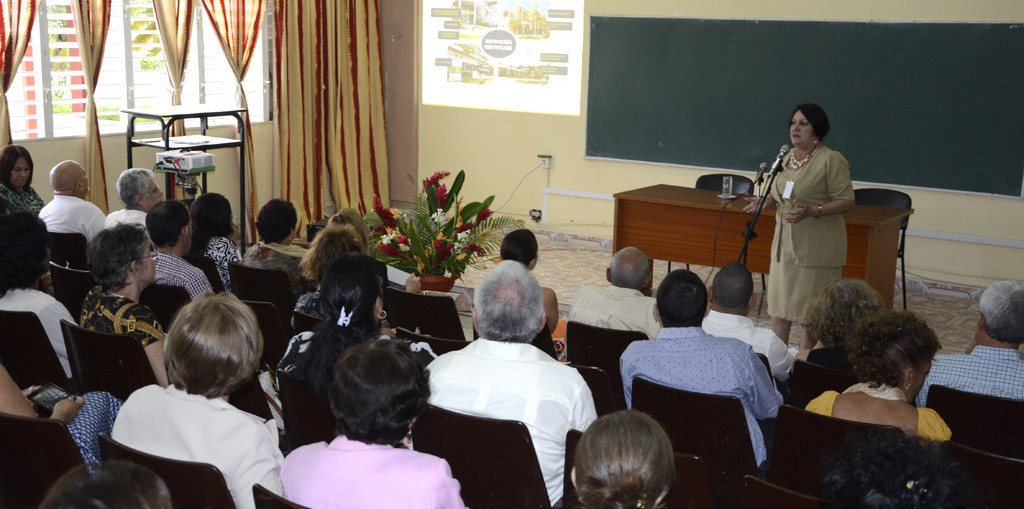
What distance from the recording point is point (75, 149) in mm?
6969

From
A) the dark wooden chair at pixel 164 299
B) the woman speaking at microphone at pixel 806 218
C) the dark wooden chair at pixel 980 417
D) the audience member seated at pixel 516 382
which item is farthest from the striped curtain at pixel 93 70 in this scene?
the dark wooden chair at pixel 980 417

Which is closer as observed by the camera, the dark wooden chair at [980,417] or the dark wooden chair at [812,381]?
the dark wooden chair at [980,417]

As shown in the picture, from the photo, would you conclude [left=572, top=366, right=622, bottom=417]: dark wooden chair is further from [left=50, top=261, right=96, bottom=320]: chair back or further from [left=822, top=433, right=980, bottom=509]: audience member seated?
[left=50, top=261, right=96, bottom=320]: chair back

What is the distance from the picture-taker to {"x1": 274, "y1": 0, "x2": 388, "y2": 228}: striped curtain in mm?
8578

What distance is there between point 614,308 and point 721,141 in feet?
15.0

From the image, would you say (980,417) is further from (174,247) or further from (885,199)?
(885,199)

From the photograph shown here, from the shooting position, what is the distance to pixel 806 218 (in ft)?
16.3

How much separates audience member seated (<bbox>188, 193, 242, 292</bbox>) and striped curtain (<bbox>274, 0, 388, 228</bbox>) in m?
4.30

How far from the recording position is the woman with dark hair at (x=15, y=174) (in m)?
5.29

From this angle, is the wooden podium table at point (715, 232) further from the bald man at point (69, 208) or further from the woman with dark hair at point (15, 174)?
the woman with dark hair at point (15, 174)

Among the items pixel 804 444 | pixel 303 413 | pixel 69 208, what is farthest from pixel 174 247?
pixel 804 444

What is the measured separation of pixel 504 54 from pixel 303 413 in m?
6.80

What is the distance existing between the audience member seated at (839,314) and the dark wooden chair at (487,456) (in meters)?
1.27

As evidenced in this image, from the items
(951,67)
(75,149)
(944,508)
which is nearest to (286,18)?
(75,149)
